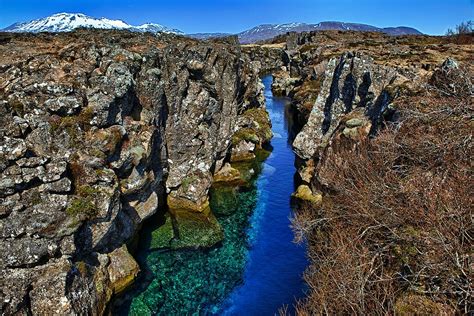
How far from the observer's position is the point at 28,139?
79.4 feet

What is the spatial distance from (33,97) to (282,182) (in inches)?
1271

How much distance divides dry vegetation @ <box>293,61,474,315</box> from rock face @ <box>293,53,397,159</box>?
13.2 metres

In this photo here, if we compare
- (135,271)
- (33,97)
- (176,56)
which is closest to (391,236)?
(135,271)

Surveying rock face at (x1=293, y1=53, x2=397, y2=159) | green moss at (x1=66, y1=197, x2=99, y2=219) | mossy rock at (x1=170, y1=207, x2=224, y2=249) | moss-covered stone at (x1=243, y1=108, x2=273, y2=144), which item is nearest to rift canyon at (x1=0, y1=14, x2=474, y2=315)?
green moss at (x1=66, y1=197, x2=99, y2=219)

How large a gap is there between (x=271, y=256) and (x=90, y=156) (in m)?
17.2

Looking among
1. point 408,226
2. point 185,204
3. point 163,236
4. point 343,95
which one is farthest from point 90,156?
point 343,95

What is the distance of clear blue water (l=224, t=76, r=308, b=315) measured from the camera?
2745cm

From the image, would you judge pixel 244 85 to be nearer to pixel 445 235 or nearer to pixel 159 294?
pixel 159 294

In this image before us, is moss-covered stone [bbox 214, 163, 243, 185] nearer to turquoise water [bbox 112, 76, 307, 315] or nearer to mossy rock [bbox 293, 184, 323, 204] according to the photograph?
turquoise water [bbox 112, 76, 307, 315]

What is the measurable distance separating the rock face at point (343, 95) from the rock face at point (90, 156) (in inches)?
580

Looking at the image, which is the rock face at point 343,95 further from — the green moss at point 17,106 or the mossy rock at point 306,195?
the green moss at point 17,106

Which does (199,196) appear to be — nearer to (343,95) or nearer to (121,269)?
(121,269)

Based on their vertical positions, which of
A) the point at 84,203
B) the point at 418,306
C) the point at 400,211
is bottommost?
the point at 418,306

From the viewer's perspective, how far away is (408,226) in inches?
822
